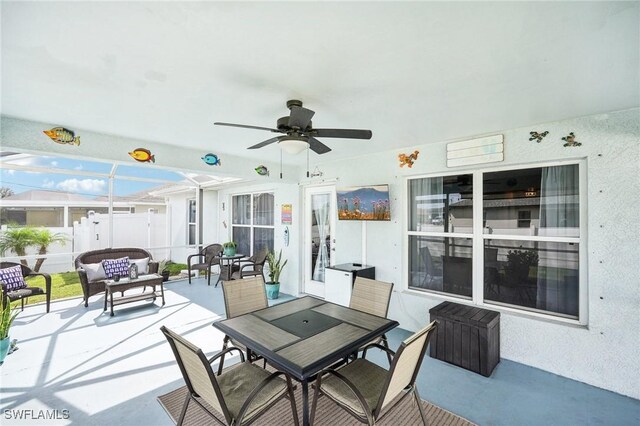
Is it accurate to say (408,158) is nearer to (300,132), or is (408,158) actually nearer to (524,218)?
(524,218)

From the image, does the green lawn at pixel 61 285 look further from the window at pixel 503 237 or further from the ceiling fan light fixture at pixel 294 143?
the window at pixel 503 237

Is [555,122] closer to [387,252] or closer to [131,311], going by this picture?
[387,252]

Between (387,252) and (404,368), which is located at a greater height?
(387,252)

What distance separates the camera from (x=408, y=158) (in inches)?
162

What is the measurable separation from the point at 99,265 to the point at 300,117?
17.4ft

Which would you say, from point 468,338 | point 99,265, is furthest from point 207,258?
point 468,338

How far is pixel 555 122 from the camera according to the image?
299 cm

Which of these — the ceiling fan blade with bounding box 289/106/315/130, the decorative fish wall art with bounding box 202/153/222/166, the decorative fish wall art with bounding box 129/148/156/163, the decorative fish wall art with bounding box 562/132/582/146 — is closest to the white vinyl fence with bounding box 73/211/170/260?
the decorative fish wall art with bounding box 129/148/156/163

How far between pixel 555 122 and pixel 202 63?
355 centimetres

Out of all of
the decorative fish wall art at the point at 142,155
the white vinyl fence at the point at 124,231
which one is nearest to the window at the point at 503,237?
the decorative fish wall art at the point at 142,155

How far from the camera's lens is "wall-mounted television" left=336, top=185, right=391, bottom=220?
4.30m

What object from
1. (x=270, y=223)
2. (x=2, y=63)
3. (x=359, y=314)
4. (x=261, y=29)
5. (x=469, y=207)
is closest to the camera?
(x=261, y=29)

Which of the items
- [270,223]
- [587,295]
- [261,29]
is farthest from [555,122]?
[270,223]

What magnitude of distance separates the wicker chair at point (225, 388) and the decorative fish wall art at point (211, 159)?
3.24 m
